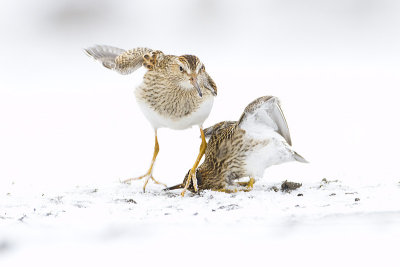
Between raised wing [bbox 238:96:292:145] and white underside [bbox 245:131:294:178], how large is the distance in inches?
2.9

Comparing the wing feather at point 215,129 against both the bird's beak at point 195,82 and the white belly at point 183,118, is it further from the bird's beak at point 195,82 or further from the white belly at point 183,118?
the bird's beak at point 195,82

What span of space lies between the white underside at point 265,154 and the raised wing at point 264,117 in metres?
0.07

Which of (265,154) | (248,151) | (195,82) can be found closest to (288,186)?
(265,154)

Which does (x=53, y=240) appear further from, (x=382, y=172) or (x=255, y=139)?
(x=382, y=172)

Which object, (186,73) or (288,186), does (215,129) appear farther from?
(288,186)

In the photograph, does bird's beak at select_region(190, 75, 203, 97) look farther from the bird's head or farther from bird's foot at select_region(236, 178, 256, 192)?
bird's foot at select_region(236, 178, 256, 192)

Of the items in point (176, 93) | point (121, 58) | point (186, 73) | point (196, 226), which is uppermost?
point (121, 58)

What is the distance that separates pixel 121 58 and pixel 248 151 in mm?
1669

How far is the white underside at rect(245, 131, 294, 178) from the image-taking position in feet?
18.8

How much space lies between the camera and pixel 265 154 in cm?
578

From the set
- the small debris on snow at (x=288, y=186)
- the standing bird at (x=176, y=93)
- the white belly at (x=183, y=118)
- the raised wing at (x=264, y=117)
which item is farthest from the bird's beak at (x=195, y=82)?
the small debris on snow at (x=288, y=186)

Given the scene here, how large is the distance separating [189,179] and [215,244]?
168 cm

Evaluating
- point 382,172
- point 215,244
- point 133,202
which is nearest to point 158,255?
point 215,244

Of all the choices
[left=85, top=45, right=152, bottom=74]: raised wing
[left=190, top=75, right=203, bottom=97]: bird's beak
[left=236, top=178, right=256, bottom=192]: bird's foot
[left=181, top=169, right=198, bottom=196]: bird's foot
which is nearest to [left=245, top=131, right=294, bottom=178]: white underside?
[left=236, top=178, right=256, bottom=192]: bird's foot
